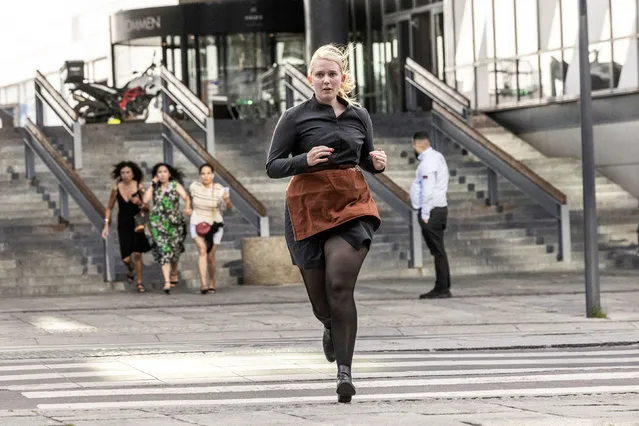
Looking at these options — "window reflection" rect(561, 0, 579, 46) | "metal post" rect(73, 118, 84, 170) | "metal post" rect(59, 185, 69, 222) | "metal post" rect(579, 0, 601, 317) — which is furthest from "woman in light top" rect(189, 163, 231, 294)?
"window reflection" rect(561, 0, 579, 46)

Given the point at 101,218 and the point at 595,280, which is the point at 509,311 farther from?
the point at 101,218

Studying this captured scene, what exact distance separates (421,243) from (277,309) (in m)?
6.24

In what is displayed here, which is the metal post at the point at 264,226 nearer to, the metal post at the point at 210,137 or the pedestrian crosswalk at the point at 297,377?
the metal post at the point at 210,137

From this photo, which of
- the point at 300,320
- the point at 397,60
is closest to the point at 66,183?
the point at 300,320

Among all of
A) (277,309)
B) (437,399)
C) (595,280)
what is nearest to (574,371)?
(437,399)

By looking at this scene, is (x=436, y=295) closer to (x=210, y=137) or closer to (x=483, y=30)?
(x=210, y=137)

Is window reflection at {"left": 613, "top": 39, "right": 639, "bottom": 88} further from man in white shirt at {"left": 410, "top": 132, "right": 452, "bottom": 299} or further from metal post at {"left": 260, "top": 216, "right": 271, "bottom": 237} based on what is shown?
man in white shirt at {"left": 410, "top": 132, "right": 452, "bottom": 299}

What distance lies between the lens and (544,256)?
23094mm

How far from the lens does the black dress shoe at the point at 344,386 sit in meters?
8.26

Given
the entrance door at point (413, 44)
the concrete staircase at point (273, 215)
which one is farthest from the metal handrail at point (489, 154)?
the entrance door at point (413, 44)

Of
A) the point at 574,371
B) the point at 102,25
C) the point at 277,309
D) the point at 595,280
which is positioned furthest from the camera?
the point at 102,25

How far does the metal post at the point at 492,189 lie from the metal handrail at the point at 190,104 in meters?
5.00

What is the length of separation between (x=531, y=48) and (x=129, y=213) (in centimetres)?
1433

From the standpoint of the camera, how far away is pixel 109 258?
1992cm
